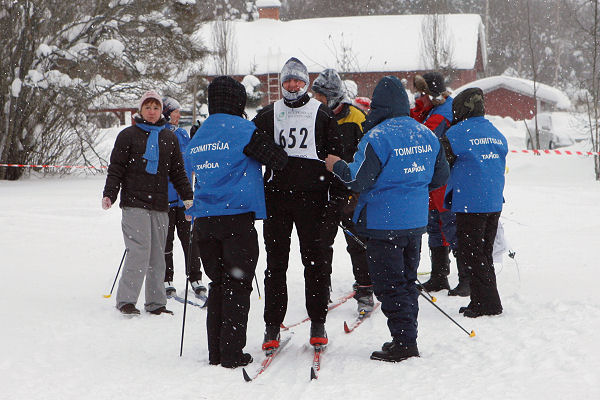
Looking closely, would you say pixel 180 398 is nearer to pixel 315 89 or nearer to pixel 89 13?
pixel 315 89

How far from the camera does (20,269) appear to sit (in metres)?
7.41

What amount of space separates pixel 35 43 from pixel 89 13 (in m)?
1.69

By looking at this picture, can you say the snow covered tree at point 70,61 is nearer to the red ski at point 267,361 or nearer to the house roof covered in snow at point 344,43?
the red ski at point 267,361

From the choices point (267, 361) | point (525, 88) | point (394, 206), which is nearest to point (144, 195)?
point (267, 361)

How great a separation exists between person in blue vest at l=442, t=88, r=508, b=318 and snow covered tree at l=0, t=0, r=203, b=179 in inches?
498

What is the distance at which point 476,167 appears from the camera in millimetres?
5195

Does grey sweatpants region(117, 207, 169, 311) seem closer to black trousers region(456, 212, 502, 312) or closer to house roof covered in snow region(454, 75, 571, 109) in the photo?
black trousers region(456, 212, 502, 312)

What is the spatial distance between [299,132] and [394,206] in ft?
2.58

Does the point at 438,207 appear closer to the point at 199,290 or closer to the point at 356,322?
the point at 356,322

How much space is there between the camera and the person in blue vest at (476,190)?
5.15 meters

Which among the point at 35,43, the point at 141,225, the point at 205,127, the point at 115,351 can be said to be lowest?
the point at 115,351

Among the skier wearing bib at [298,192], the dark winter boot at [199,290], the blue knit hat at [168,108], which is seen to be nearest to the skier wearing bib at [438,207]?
the skier wearing bib at [298,192]

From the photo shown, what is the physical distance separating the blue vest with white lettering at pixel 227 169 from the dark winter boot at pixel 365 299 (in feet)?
5.36

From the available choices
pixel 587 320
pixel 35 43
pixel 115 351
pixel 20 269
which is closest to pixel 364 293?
pixel 587 320
